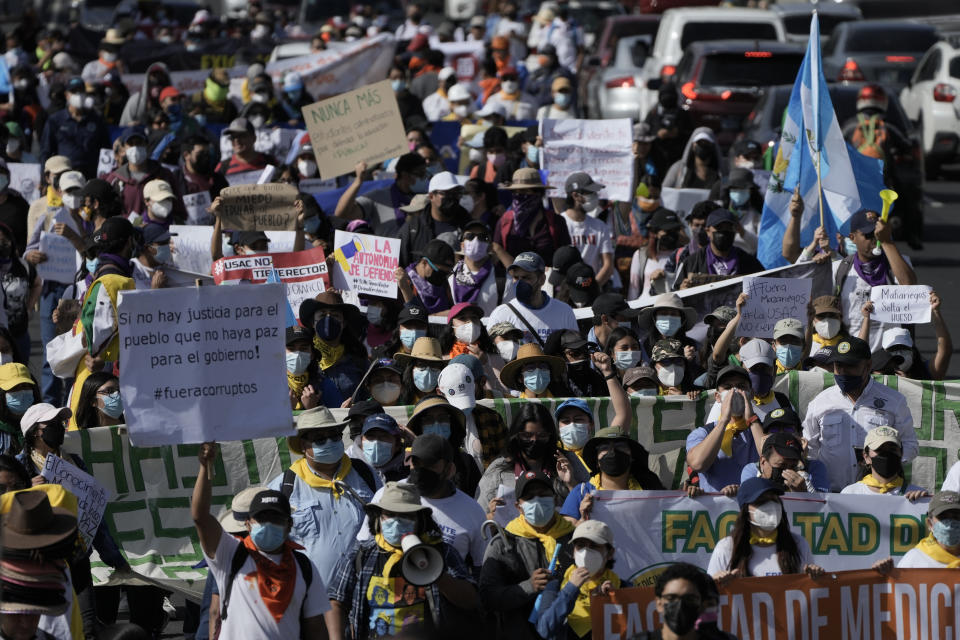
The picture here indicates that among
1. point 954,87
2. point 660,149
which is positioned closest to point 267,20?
point 954,87

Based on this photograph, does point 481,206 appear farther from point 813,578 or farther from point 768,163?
point 813,578

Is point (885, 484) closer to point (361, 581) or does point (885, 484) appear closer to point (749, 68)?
point (361, 581)

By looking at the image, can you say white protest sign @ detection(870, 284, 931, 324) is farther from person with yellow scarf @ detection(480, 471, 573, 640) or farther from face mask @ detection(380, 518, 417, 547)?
face mask @ detection(380, 518, 417, 547)

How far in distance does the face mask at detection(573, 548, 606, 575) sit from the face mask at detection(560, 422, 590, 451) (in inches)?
58.3

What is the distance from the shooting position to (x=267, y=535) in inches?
279

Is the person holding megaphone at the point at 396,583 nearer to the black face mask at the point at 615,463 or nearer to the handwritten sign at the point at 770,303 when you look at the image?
the black face mask at the point at 615,463

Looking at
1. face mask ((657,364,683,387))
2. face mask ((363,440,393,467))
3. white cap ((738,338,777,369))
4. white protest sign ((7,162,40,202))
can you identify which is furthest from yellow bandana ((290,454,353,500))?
white protest sign ((7,162,40,202))

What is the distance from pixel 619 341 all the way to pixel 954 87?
1305cm

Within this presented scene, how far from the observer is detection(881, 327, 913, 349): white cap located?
1064 centimetres

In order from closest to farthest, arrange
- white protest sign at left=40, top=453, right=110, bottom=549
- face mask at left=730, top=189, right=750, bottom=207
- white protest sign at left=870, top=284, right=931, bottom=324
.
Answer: white protest sign at left=40, top=453, right=110, bottom=549, white protest sign at left=870, top=284, right=931, bottom=324, face mask at left=730, top=189, right=750, bottom=207

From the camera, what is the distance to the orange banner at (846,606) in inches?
303

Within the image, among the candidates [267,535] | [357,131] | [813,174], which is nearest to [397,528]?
[267,535]

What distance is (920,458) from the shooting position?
33.8 ft

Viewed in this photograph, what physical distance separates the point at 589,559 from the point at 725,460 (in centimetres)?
182
